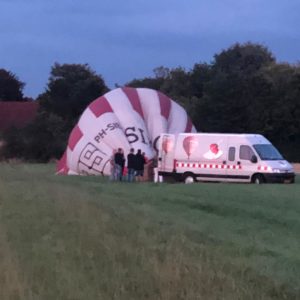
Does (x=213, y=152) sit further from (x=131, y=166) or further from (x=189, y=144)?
(x=131, y=166)

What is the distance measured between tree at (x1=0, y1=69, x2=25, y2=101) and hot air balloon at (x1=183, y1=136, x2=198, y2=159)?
82528 mm

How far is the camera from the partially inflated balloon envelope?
1570 inches

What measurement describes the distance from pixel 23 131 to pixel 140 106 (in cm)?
3478

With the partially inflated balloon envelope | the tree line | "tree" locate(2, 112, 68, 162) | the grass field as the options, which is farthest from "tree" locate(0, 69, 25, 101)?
the grass field

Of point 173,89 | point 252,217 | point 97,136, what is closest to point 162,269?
point 252,217

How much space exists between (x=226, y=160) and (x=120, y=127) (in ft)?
20.3

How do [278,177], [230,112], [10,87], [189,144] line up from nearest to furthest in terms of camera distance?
[278,177] → [189,144] → [230,112] → [10,87]

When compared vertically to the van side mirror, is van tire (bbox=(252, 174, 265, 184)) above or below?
below

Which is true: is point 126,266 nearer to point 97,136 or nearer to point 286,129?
point 97,136

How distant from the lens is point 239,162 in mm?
36125

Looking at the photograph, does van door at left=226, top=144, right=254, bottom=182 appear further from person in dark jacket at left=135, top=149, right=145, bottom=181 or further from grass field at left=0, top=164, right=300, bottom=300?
grass field at left=0, top=164, right=300, bottom=300

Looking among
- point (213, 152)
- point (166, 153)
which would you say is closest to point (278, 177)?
point (213, 152)

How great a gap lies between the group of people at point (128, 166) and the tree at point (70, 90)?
4593 centimetres

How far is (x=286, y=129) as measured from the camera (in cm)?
7106
